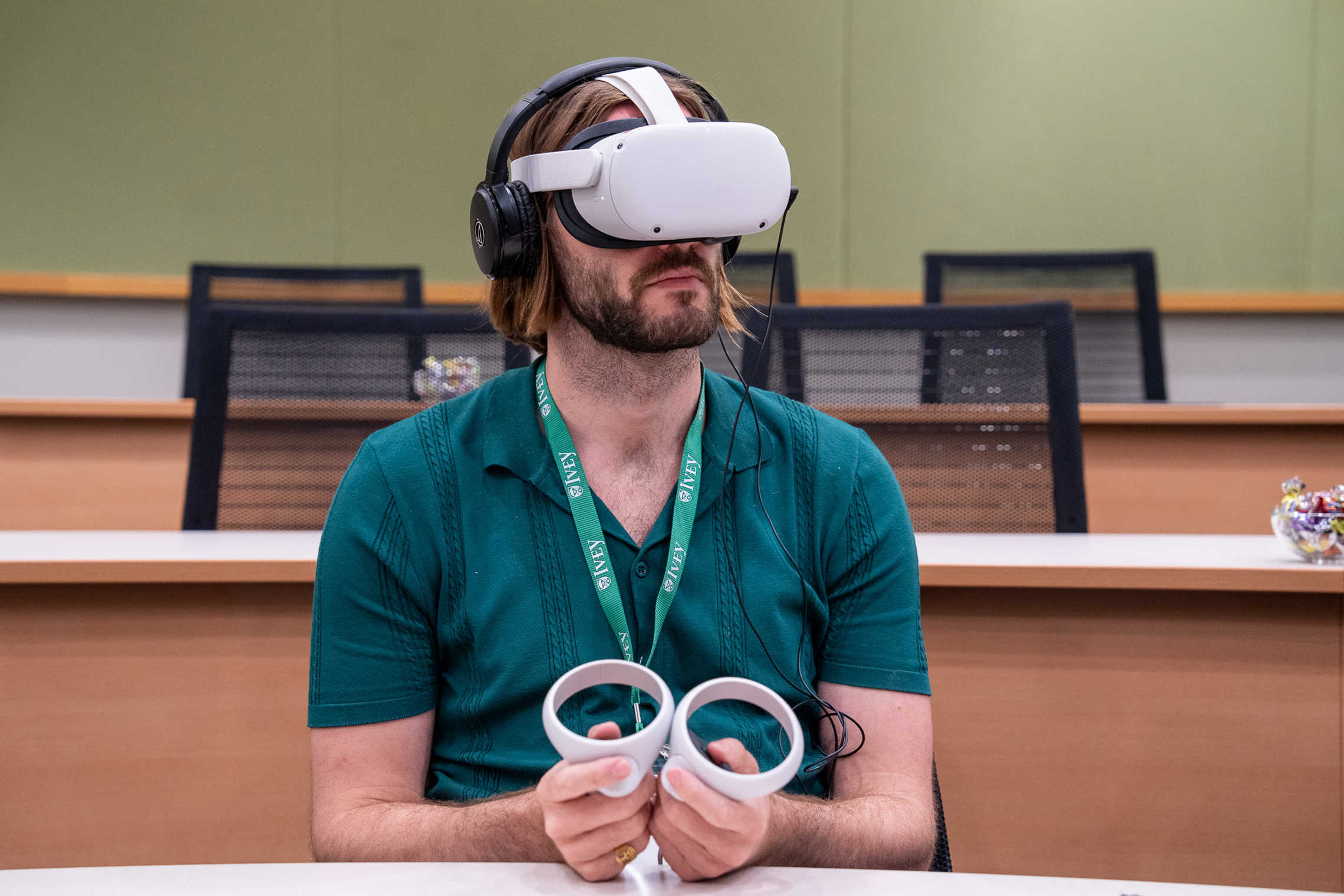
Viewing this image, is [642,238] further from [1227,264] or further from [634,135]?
[1227,264]

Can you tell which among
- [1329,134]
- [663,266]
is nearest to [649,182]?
[663,266]

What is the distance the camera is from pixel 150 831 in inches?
50.0

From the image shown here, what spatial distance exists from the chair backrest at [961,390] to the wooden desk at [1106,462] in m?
0.63

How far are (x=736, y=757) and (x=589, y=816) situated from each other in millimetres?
100

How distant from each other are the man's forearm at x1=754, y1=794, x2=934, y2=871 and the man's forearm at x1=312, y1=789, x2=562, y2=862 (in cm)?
17

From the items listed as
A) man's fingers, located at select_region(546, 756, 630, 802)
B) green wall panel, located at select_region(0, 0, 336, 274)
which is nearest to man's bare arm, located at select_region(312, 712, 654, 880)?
man's fingers, located at select_region(546, 756, 630, 802)

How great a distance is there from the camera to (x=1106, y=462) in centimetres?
223

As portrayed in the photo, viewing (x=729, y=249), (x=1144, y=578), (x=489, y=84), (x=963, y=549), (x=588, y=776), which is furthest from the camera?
(x=489, y=84)

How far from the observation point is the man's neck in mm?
1011

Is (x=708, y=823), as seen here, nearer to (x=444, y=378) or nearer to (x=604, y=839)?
(x=604, y=839)

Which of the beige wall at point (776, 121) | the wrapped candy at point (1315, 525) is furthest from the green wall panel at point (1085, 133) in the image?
the wrapped candy at point (1315, 525)

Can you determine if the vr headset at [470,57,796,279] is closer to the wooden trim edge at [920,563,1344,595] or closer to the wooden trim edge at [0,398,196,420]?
the wooden trim edge at [920,563,1344,595]

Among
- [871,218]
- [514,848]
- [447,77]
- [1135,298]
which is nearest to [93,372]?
[447,77]

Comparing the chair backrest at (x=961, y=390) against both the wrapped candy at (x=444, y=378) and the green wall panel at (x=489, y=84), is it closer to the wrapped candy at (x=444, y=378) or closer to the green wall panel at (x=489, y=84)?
the wrapped candy at (x=444, y=378)
